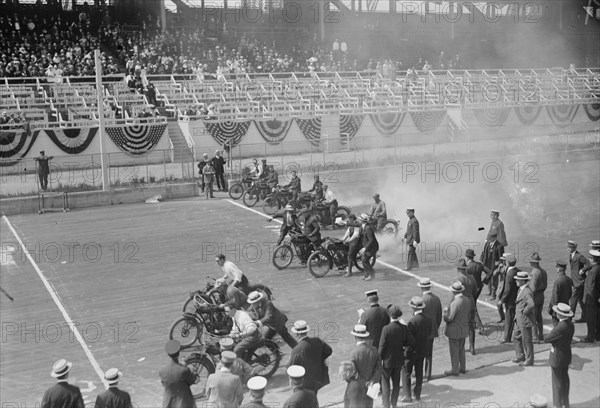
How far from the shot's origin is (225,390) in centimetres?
805

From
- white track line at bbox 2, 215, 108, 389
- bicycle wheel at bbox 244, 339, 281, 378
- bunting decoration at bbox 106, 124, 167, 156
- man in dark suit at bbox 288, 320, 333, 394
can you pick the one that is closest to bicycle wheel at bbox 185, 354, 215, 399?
bicycle wheel at bbox 244, 339, 281, 378

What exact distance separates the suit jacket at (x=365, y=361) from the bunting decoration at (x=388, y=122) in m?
31.2

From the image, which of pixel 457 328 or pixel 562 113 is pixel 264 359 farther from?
pixel 562 113

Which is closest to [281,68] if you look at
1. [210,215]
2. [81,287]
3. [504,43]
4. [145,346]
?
[504,43]

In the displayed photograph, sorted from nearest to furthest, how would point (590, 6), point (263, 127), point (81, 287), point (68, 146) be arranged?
point (81, 287) → point (68, 146) → point (263, 127) → point (590, 6)

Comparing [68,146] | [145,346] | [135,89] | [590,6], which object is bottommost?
[145,346]

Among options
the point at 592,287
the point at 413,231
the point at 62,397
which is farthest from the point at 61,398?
the point at 413,231

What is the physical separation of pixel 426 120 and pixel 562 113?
37.8ft

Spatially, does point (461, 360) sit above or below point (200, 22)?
below

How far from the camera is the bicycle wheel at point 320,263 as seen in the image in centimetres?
1616

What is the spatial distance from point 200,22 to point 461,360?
42.6m

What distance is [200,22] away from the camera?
49.4 m

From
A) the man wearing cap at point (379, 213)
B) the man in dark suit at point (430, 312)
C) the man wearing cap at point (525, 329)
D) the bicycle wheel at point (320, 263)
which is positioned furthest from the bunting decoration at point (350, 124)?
the man in dark suit at point (430, 312)

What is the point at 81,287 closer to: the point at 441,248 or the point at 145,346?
the point at 145,346
